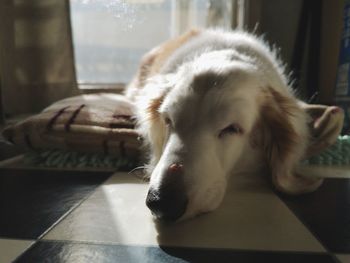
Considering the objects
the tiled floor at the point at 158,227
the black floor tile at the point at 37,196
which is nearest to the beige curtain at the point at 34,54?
the black floor tile at the point at 37,196

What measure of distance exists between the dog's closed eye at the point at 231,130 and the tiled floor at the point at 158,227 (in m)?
0.16

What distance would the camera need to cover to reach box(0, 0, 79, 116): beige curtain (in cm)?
206

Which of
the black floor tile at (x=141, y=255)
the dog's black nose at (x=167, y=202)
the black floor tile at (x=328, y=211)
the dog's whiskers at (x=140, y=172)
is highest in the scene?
the dog's black nose at (x=167, y=202)

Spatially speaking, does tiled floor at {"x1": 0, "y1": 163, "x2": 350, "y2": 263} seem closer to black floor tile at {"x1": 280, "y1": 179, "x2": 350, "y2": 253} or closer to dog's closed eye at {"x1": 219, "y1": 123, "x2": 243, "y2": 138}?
black floor tile at {"x1": 280, "y1": 179, "x2": 350, "y2": 253}

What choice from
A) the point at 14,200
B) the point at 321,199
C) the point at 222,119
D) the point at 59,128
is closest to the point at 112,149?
the point at 59,128

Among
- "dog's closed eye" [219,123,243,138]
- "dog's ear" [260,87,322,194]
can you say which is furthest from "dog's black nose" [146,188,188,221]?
"dog's ear" [260,87,322,194]

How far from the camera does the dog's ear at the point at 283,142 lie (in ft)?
3.31

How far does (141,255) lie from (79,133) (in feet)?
2.23

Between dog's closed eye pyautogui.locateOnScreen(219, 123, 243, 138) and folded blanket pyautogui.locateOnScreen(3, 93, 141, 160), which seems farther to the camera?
folded blanket pyautogui.locateOnScreen(3, 93, 141, 160)

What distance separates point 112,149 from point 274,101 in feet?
1.72

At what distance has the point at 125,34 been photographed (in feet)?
7.35

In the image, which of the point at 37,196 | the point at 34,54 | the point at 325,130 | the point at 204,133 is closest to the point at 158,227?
A: the point at 204,133

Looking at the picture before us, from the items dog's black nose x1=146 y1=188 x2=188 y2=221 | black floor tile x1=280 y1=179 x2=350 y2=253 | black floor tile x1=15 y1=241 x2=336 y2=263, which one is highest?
dog's black nose x1=146 y1=188 x2=188 y2=221

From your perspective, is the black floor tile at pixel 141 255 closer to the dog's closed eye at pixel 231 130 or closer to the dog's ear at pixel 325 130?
the dog's closed eye at pixel 231 130
